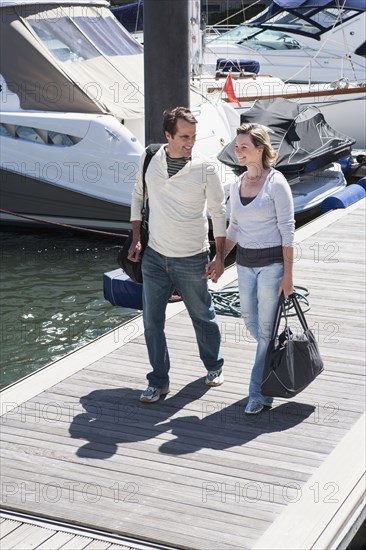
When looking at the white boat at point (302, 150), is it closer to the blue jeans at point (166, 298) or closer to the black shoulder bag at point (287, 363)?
the blue jeans at point (166, 298)

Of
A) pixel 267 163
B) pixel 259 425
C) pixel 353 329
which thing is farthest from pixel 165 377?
pixel 353 329

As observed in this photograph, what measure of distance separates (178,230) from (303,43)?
16.7m

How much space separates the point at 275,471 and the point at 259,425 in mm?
546

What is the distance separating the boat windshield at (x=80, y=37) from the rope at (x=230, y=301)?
617cm

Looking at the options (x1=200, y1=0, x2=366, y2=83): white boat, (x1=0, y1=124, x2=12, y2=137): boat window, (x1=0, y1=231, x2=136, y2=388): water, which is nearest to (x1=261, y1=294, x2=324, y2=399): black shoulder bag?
(x1=0, y1=231, x2=136, y2=388): water

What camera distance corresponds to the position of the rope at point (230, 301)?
7375 millimetres

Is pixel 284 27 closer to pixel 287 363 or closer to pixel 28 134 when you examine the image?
pixel 28 134

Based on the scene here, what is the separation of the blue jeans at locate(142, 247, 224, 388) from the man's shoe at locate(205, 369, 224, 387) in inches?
8.7

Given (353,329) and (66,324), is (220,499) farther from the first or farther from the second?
(66,324)

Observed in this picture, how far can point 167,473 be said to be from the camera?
16.0 feet

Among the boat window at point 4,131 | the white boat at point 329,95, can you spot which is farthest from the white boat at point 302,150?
the white boat at point 329,95

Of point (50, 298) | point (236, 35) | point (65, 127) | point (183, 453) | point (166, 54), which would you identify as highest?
point (166, 54)

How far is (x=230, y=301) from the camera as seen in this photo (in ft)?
24.8

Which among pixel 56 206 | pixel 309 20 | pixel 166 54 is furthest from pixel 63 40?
pixel 309 20
